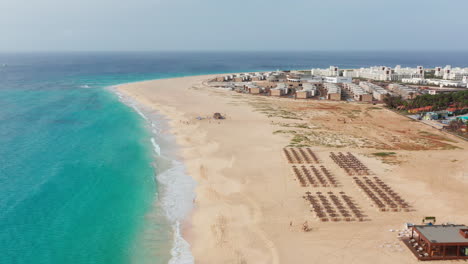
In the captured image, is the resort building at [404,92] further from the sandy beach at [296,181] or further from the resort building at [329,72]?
the resort building at [329,72]

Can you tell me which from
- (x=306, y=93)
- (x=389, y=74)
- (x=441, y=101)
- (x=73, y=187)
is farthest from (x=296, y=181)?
(x=389, y=74)

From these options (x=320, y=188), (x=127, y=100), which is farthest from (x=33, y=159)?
(x=127, y=100)

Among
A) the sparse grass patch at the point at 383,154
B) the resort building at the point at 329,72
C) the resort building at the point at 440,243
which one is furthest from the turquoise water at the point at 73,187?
the resort building at the point at 329,72

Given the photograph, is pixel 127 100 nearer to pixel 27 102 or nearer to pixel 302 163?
pixel 27 102

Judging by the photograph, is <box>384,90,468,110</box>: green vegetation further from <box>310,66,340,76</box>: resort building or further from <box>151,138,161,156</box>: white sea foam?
<box>310,66,340,76</box>: resort building

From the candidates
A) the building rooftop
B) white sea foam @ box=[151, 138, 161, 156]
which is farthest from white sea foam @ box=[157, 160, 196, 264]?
the building rooftop
